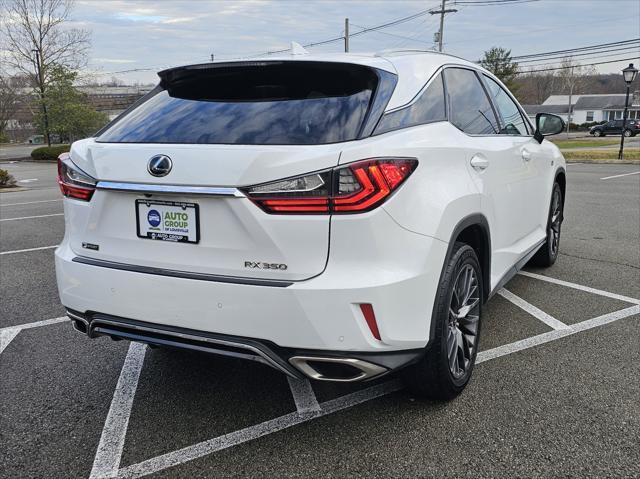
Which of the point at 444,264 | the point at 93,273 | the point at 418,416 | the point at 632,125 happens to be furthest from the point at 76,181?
the point at 632,125

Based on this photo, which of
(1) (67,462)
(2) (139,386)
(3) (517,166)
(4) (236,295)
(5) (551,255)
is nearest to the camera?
(4) (236,295)

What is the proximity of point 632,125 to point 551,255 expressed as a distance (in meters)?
50.9

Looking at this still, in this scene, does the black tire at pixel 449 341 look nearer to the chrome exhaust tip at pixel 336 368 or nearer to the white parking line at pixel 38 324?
the chrome exhaust tip at pixel 336 368

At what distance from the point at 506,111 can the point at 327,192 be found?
2577mm

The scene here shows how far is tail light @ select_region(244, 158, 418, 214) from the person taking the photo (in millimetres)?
2188

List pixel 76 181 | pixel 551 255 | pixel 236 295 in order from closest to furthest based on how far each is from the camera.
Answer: pixel 236 295
pixel 76 181
pixel 551 255

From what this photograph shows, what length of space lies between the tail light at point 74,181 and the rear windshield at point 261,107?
0.21 metres

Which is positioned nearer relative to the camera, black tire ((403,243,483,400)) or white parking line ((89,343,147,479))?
white parking line ((89,343,147,479))

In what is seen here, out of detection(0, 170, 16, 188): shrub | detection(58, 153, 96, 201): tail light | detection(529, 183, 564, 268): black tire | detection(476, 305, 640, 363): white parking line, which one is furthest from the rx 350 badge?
detection(0, 170, 16, 188): shrub

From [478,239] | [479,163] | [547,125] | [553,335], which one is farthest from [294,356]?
[547,125]

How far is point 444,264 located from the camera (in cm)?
257

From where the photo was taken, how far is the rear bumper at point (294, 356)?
2291 millimetres

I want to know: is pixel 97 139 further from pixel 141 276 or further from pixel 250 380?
pixel 250 380

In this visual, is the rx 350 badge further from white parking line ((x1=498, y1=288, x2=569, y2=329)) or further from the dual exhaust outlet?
white parking line ((x1=498, y1=288, x2=569, y2=329))
